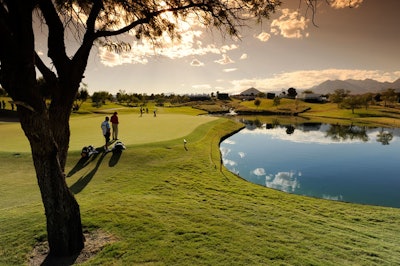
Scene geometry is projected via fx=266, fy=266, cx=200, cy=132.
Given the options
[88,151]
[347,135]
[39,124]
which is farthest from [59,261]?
[347,135]

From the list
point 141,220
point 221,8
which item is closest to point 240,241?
point 141,220

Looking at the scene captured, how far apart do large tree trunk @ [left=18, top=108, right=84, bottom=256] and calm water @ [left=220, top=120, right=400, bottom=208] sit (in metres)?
17.0

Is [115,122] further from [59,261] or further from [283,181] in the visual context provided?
[59,261]

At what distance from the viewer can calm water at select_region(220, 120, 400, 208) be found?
21.3 m

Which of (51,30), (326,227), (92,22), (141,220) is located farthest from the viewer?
(326,227)

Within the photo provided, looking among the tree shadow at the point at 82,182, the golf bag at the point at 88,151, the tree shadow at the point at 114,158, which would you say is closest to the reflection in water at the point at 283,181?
the tree shadow at the point at 114,158

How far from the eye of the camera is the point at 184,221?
10117mm

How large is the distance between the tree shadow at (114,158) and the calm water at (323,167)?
36.7ft

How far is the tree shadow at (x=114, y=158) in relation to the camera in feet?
64.9

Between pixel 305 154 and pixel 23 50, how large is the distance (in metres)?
35.4

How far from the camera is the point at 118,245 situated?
Answer: 8.12 metres

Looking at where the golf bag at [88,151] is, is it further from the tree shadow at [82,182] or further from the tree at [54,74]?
the tree at [54,74]

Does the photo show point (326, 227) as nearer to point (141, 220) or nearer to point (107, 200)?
point (141, 220)

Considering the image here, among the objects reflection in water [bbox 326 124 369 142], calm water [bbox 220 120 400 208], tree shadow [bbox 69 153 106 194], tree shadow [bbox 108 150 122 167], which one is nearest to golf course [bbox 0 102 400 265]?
tree shadow [bbox 69 153 106 194]
